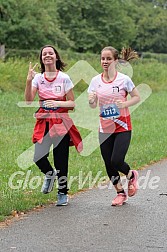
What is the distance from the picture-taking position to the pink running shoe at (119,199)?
802 cm

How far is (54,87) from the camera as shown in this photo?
7.72 m

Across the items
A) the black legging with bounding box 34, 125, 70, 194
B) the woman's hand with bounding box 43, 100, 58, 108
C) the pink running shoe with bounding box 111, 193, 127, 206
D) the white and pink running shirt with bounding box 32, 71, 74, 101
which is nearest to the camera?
the woman's hand with bounding box 43, 100, 58, 108

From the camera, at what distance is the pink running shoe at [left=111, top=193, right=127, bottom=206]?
8.02 meters

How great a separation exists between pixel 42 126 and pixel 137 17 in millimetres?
73716

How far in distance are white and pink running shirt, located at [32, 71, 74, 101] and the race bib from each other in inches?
20.0

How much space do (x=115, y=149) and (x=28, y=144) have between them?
6.83 m

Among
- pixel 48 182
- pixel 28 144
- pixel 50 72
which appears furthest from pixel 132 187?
pixel 28 144

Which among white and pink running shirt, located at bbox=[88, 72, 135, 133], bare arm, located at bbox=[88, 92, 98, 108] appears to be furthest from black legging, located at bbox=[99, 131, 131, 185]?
bare arm, located at bbox=[88, 92, 98, 108]

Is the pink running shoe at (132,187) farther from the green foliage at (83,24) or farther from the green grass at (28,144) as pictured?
the green foliage at (83,24)

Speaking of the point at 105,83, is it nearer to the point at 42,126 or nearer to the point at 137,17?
the point at 42,126

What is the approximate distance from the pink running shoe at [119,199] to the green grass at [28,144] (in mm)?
875

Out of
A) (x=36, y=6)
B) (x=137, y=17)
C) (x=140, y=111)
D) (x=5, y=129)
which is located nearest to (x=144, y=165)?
(x=5, y=129)

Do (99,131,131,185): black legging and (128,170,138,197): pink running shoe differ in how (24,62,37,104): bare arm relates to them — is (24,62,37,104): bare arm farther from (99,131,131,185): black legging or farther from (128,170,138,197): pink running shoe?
(128,170,138,197): pink running shoe

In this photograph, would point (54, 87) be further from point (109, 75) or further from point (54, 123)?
point (109, 75)
